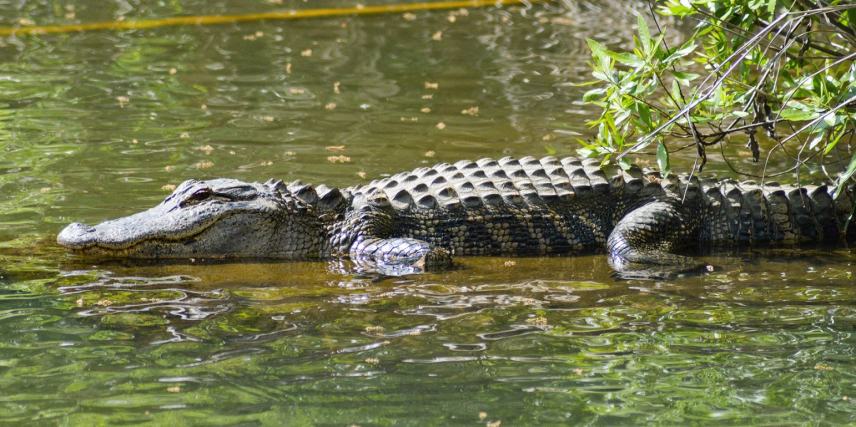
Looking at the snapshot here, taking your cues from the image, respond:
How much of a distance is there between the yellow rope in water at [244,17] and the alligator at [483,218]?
27.5ft

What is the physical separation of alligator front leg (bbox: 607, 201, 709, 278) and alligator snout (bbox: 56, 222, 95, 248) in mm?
3317

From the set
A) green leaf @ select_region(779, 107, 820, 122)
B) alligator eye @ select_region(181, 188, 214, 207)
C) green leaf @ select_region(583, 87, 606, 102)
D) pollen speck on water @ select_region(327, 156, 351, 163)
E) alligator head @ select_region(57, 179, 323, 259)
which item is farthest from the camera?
pollen speck on water @ select_region(327, 156, 351, 163)

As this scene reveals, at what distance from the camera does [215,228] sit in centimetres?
766

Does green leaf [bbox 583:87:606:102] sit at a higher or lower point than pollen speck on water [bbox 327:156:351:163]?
higher

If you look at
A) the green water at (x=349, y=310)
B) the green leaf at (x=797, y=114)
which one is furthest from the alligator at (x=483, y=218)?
the green leaf at (x=797, y=114)

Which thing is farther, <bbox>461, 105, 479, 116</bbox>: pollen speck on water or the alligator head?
<bbox>461, 105, 479, 116</bbox>: pollen speck on water

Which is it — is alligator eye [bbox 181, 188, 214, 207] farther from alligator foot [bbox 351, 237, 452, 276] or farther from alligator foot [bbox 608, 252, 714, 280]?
alligator foot [bbox 608, 252, 714, 280]

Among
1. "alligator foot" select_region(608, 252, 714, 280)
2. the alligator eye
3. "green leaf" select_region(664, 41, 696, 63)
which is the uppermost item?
"green leaf" select_region(664, 41, 696, 63)

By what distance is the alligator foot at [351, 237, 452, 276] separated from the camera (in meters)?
7.37

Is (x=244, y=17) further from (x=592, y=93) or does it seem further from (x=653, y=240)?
(x=592, y=93)

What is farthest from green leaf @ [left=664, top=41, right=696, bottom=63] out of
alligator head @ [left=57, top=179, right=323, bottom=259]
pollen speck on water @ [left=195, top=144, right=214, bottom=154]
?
pollen speck on water @ [left=195, top=144, right=214, bottom=154]

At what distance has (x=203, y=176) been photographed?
916 centimetres

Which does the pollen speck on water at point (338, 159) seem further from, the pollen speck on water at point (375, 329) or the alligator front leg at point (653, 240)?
the pollen speck on water at point (375, 329)

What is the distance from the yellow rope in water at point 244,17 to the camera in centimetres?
1527
